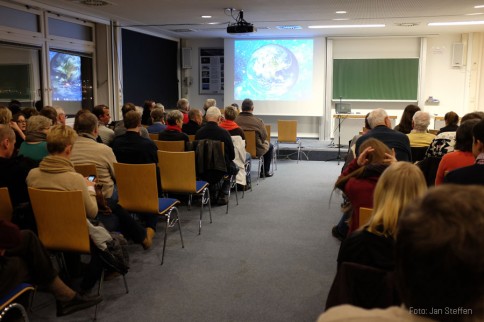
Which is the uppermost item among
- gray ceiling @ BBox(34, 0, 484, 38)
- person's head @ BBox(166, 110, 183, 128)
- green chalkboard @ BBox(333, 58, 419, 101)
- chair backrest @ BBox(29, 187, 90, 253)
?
gray ceiling @ BBox(34, 0, 484, 38)

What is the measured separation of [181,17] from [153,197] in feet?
18.7

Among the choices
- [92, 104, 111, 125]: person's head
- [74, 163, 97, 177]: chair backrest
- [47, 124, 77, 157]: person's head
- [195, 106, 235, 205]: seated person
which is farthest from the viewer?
[92, 104, 111, 125]: person's head

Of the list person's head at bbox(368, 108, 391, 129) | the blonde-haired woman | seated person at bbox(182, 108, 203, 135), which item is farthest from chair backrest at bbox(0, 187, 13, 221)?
seated person at bbox(182, 108, 203, 135)

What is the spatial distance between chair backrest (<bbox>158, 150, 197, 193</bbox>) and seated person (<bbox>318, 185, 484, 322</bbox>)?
3607 mm

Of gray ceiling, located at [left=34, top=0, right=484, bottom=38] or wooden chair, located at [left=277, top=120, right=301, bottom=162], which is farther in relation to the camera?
wooden chair, located at [left=277, top=120, right=301, bottom=162]

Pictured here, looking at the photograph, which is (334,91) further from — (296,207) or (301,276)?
(301,276)

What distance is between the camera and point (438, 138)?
4098mm

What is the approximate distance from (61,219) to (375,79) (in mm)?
9967

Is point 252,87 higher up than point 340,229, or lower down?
higher up

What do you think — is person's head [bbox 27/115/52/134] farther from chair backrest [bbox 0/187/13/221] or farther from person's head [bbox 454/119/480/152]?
person's head [bbox 454/119/480/152]

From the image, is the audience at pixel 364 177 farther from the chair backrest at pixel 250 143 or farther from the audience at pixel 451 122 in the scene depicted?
the chair backrest at pixel 250 143

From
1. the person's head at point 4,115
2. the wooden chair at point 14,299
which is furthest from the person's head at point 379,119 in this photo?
the person's head at point 4,115

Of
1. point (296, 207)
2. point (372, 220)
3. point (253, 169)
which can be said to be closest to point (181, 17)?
point (253, 169)

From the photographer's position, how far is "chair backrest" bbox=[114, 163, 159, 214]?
3.72 m
